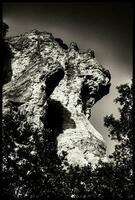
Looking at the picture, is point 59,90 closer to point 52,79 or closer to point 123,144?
point 52,79

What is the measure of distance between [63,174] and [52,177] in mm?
789

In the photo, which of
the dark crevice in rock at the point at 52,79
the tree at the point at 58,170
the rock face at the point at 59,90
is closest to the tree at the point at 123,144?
the tree at the point at 58,170

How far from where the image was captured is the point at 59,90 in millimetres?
50375

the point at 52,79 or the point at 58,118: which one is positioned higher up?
the point at 52,79

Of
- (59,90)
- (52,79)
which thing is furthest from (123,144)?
(59,90)

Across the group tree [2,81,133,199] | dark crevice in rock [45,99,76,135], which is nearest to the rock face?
dark crevice in rock [45,99,76,135]

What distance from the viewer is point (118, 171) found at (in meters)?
22.1

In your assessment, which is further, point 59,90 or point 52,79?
point 59,90

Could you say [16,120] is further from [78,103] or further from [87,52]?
[87,52]

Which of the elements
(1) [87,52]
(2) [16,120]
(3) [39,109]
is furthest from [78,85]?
(2) [16,120]

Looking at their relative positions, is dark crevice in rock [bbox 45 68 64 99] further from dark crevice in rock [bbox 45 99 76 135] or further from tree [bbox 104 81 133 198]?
tree [bbox 104 81 133 198]

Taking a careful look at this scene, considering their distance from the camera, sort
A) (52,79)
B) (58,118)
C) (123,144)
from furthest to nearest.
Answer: (58,118) → (52,79) → (123,144)

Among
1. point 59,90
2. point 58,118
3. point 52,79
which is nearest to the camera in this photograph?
point 52,79

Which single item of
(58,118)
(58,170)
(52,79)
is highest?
(52,79)
